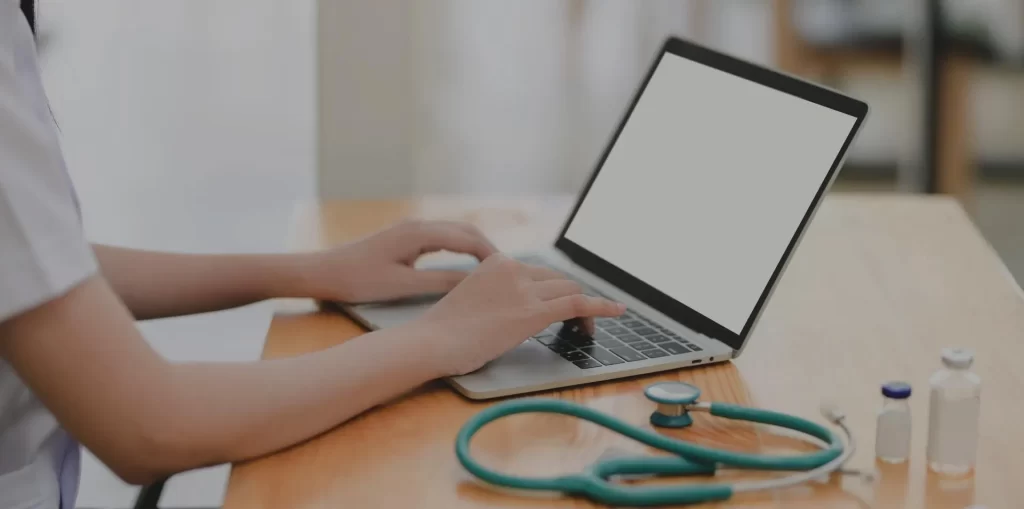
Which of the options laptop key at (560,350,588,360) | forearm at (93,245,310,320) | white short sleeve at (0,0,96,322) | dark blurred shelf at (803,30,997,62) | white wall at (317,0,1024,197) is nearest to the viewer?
white short sleeve at (0,0,96,322)

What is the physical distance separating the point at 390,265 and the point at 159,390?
37cm

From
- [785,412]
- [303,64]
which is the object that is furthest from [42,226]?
[303,64]

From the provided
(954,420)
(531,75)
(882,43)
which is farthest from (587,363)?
(882,43)

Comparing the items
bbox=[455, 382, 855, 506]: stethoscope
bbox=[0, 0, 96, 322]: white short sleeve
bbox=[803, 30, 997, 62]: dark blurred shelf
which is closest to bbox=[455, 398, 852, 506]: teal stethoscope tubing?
bbox=[455, 382, 855, 506]: stethoscope

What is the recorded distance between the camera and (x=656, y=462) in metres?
0.73

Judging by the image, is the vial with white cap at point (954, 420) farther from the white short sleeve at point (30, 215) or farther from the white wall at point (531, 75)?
the white wall at point (531, 75)

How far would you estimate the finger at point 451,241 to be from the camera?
3.64 feet

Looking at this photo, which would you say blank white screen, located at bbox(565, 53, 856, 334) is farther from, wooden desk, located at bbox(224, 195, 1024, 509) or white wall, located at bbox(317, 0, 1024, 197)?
white wall, located at bbox(317, 0, 1024, 197)

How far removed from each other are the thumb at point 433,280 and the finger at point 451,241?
0.10 feet

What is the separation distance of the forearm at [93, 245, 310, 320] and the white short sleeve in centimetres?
33

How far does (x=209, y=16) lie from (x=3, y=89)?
1841mm

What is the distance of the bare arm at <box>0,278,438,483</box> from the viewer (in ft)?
2.29

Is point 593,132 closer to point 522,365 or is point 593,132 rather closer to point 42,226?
point 522,365

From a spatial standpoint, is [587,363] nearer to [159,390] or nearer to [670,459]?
[670,459]
